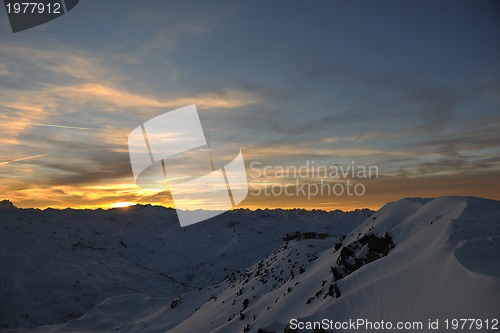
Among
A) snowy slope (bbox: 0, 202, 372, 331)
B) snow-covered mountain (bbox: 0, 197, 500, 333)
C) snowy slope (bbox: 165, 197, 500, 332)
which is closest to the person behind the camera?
snowy slope (bbox: 165, 197, 500, 332)

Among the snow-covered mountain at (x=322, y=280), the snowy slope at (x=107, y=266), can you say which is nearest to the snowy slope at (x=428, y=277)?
the snow-covered mountain at (x=322, y=280)

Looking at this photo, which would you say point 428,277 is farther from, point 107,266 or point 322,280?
point 107,266

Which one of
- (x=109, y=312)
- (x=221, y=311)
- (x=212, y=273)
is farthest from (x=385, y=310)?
(x=212, y=273)

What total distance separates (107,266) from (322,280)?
40.2m

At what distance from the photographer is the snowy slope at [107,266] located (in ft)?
102

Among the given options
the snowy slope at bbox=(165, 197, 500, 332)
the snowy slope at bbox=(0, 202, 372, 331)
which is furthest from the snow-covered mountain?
the snowy slope at bbox=(0, 202, 372, 331)

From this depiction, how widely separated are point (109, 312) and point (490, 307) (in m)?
30.8

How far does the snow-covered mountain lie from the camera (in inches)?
264

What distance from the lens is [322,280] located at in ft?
43.2

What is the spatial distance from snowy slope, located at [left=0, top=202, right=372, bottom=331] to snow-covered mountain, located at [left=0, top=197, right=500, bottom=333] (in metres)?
0.23

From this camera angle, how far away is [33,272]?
123 feet

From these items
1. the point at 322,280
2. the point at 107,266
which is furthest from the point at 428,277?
the point at 107,266

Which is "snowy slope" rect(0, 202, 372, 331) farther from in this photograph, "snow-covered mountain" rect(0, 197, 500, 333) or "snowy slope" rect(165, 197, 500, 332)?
"snowy slope" rect(165, 197, 500, 332)

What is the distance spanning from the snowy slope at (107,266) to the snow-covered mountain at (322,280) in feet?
0.74
